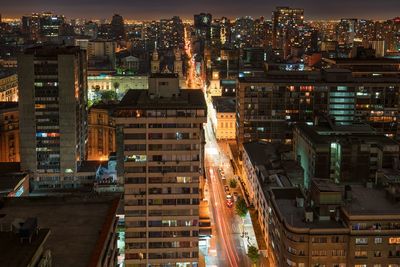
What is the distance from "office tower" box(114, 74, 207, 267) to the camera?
1773 inches

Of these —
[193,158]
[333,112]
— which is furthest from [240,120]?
[193,158]

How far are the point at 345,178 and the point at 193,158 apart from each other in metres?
23.3

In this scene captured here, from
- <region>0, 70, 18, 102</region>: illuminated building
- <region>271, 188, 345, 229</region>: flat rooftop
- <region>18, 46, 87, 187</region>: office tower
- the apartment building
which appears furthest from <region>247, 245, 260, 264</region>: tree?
<region>0, 70, 18, 102</region>: illuminated building

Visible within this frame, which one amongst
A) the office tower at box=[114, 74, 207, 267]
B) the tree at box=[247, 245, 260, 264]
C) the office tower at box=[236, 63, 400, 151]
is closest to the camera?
the office tower at box=[114, 74, 207, 267]

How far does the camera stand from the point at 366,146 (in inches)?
2452

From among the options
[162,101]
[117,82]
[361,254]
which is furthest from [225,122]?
[361,254]

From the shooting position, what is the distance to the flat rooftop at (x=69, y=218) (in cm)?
2275

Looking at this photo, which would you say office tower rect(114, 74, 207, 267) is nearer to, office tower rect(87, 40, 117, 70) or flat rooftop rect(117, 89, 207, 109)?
flat rooftop rect(117, 89, 207, 109)

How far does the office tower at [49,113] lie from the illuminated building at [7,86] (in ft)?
144

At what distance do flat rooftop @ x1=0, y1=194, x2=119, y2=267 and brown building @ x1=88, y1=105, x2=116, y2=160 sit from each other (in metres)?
56.1

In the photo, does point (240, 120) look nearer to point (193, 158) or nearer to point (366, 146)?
point (366, 146)

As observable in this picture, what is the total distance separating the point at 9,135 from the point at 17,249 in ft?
226

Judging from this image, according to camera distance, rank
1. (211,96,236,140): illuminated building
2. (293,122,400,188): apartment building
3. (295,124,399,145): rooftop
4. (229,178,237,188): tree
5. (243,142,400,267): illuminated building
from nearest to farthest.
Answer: (243,142,400,267): illuminated building → (293,122,400,188): apartment building → (295,124,399,145): rooftop → (229,178,237,188): tree → (211,96,236,140): illuminated building

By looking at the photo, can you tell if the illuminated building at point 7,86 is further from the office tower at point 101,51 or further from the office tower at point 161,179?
the office tower at point 161,179
